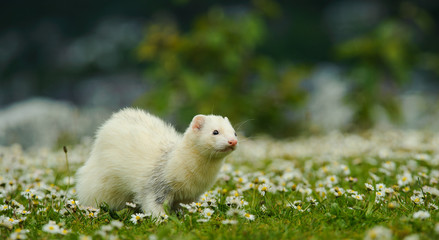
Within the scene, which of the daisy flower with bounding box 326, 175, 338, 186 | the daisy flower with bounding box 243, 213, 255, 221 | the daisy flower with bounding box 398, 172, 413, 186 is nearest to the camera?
the daisy flower with bounding box 243, 213, 255, 221

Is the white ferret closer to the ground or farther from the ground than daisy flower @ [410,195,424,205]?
farther from the ground

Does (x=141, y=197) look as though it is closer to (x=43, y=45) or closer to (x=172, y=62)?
(x=172, y=62)

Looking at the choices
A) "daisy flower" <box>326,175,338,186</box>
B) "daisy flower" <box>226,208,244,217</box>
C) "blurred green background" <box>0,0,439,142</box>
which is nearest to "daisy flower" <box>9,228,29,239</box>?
"daisy flower" <box>226,208,244,217</box>

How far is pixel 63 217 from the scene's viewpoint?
3822 mm

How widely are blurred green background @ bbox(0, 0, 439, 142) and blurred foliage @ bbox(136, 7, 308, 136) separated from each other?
27 millimetres

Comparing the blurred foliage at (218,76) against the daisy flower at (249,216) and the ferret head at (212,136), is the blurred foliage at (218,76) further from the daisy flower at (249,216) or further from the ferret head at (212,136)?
the daisy flower at (249,216)

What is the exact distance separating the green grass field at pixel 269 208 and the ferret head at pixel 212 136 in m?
0.45

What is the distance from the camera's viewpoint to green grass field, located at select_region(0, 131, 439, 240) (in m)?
3.17

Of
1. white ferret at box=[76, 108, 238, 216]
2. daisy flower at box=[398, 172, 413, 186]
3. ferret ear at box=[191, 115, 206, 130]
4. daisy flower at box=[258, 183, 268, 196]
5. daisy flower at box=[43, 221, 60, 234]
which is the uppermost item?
ferret ear at box=[191, 115, 206, 130]

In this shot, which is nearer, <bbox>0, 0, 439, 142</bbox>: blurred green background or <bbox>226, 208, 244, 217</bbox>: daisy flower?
<bbox>226, 208, 244, 217</bbox>: daisy flower

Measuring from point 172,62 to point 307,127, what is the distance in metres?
3.66

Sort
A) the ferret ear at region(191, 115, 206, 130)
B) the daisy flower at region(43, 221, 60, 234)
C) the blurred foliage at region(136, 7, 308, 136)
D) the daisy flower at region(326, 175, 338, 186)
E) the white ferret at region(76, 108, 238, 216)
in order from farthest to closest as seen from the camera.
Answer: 1. the blurred foliage at region(136, 7, 308, 136)
2. the daisy flower at region(326, 175, 338, 186)
3. the ferret ear at region(191, 115, 206, 130)
4. the white ferret at region(76, 108, 238, 216)
5. the daisy flower at region(43, 221, 60, 234)

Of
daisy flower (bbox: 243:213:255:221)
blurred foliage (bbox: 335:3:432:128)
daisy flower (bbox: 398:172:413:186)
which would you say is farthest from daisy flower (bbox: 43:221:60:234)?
blurred foliage (bbox: 335:3:432:128)

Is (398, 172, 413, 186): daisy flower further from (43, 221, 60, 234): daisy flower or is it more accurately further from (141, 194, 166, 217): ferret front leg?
(43, 221, 60, 234): daisy flower
